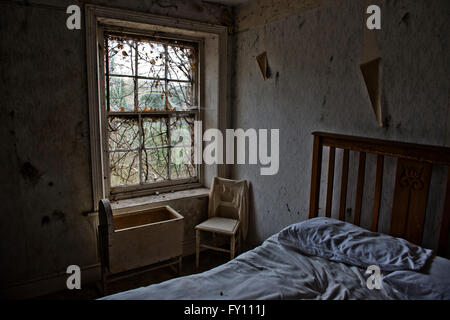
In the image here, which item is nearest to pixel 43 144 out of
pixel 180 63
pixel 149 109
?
pixel 149 109

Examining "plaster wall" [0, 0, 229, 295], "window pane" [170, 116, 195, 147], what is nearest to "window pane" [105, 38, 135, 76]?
"plaster wall" [0, 0, 229, 295]

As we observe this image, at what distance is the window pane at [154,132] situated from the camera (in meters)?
2.99

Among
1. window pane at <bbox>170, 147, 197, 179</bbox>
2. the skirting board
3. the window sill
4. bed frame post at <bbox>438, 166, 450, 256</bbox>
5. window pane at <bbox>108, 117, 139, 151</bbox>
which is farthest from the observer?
window pane at <bbox>170, 147, 197, 179</bbox>

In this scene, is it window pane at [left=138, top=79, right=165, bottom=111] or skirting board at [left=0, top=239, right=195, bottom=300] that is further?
window pane at [left=138, top=79, right=165, bottom=111]

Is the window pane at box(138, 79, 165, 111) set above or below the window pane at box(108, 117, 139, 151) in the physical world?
above

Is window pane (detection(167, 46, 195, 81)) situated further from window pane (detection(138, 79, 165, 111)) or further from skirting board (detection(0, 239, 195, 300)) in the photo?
skirting board (detection(0, 239, 195, 300))

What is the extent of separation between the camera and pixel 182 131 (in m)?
3.22

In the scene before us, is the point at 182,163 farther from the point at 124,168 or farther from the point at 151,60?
the point at 151,60

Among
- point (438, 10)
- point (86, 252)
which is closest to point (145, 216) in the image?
point (86, 252)

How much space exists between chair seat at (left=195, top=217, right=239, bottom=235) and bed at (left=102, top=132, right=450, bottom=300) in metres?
0.82

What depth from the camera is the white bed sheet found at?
143 centimetres

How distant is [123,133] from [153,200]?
2.19ft

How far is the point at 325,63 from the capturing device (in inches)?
88.3
